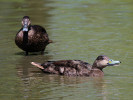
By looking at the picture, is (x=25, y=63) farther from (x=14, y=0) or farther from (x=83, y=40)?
(x=14, y=0)

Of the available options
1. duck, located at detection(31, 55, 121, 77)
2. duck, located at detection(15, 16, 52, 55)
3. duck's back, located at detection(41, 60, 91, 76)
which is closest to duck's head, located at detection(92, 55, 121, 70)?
duck, located at detection(31, 55, 121, 77)

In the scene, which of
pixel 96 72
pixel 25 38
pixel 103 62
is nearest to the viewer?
pixel 96 72

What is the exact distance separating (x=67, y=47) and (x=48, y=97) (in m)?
4.50

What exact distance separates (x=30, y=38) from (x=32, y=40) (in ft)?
0.26

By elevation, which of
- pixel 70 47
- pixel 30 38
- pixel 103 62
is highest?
pixel 30 38

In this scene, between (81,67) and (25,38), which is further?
(25,38)

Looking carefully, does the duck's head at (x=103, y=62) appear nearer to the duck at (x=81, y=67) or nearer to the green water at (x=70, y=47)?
the duck at (x=81, y=67)

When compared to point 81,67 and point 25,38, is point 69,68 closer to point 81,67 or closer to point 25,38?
point 81,67

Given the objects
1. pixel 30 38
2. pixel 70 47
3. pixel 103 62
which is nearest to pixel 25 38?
pixel 30 38

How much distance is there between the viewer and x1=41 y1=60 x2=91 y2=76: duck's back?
1044cm

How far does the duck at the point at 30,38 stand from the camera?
41.2ft

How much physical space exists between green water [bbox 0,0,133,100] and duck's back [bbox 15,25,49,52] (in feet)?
0.80

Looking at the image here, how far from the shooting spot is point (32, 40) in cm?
1270

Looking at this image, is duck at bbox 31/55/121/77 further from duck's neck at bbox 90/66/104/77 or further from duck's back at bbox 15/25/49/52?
duck's back at bbox 15/25/49/52
